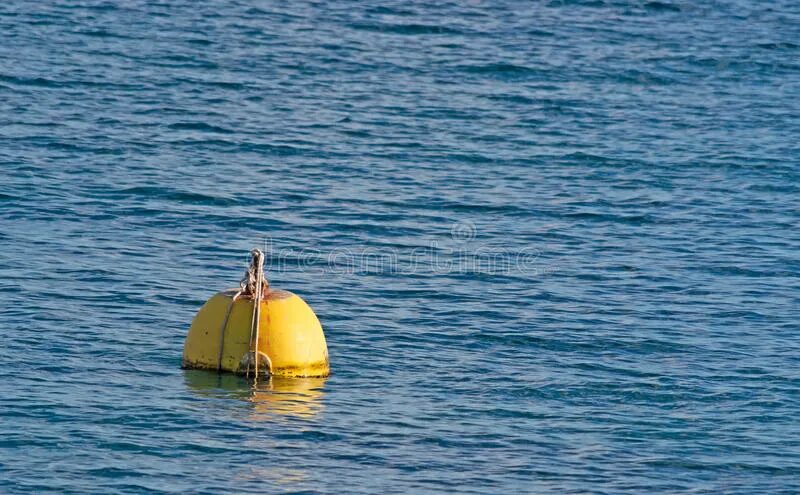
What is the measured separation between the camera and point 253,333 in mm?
22391

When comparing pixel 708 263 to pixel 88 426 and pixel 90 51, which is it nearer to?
pixel 88 426

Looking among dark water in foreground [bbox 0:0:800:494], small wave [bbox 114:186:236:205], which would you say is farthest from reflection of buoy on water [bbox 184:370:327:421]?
small wave [bbox 114:186:236:205]

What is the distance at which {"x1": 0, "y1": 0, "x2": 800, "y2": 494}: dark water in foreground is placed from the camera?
810 inches

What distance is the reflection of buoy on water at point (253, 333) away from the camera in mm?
22406

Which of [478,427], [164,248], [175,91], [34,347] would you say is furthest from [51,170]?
[478,427]

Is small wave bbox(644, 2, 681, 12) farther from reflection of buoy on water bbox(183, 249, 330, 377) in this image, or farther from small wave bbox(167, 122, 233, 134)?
reflection of buoy on water bbox(183, 249, 330, 377)

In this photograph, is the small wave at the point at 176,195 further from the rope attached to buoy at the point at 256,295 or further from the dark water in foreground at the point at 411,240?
the rope attached to buoy at the point at 256,295

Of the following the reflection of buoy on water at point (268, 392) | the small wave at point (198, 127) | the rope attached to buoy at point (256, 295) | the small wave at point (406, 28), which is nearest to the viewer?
the reflection of buoy on water at point (268, 392)

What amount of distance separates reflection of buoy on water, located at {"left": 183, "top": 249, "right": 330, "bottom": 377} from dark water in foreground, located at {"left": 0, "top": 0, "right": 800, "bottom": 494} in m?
0.40

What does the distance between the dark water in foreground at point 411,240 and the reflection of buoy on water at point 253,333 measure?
1.31ft

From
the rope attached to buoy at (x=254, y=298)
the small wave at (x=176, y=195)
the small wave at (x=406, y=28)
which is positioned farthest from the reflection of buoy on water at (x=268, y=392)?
the small wave at (x=406, y=28)

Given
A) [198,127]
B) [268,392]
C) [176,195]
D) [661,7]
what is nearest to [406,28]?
[661,7]

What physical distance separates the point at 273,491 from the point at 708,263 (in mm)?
15220

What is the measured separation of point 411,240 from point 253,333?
1066cm
